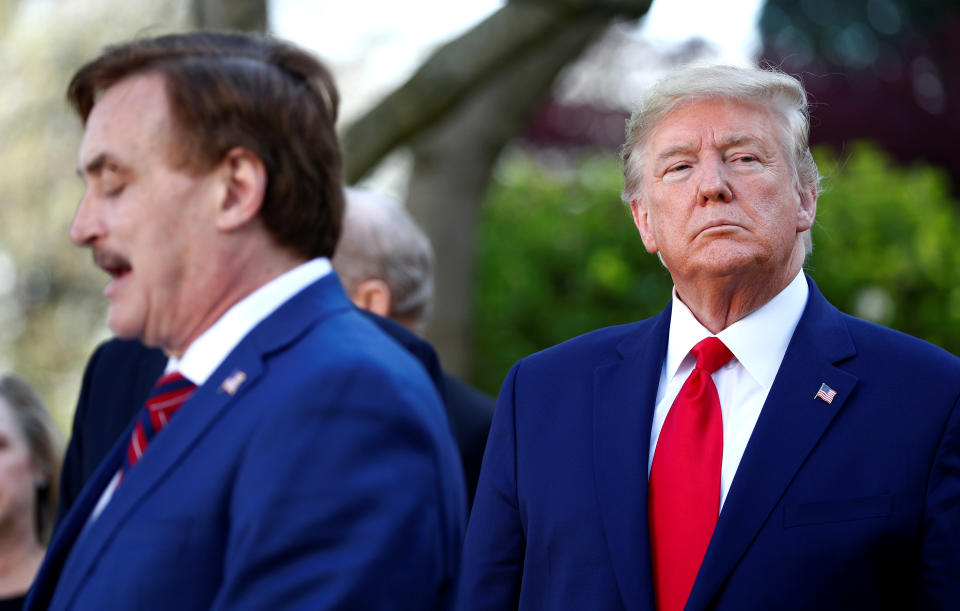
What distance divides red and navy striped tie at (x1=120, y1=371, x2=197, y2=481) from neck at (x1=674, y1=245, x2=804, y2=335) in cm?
112

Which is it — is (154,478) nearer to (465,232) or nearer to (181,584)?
(181,584)

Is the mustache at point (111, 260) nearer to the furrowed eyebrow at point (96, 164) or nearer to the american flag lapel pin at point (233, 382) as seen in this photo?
the furrowed eyebrow at point (96, 164)

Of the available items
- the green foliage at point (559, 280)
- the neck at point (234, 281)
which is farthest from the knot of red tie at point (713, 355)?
the green foliage at point (559, 280)

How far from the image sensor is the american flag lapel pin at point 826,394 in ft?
7.78

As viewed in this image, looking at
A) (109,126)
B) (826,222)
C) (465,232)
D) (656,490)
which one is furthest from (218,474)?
(826,222)

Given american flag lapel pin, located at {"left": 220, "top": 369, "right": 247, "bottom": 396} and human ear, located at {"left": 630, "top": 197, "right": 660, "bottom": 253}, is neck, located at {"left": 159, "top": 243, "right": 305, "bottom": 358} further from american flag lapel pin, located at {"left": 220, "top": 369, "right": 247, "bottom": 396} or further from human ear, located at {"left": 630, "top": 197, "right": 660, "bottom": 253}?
human ear, located at {"left": 630, "top": 197, "right": 660, "bottom": 253}

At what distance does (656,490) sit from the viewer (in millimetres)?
2432

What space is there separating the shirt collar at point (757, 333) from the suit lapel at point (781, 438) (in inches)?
1.4

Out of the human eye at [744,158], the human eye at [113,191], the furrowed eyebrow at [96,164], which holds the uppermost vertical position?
the furrowed eyebrow at [96,164]

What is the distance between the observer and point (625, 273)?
26.4ft

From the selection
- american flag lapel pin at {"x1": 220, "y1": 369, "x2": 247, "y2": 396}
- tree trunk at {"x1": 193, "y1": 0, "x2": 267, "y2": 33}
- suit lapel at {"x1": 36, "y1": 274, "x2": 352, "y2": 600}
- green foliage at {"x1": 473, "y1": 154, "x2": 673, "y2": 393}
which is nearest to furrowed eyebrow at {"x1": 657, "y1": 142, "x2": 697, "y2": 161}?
suit lapel at {"x1": 36, "y1": 274, "x2": 352, "y2": 600}

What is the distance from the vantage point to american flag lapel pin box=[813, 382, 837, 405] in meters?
2.37

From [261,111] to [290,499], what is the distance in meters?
0.74

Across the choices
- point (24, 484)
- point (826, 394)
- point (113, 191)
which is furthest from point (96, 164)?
point (24, 484)
